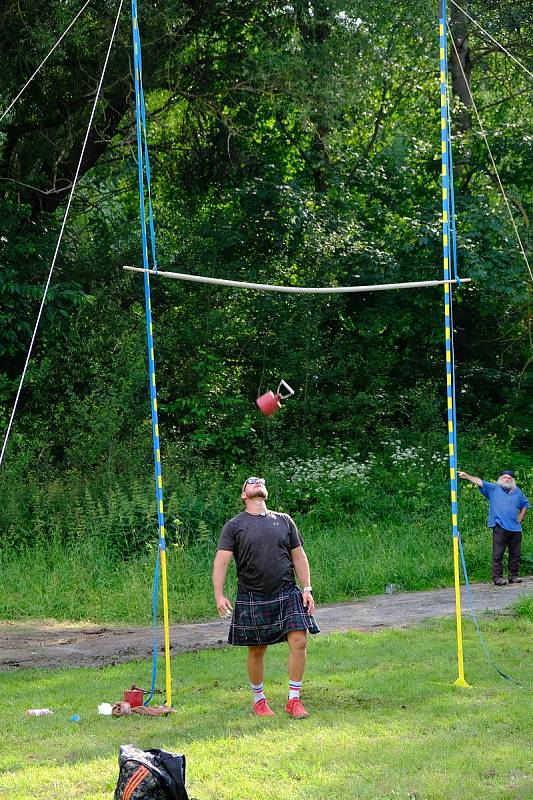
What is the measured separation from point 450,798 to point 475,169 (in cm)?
1839

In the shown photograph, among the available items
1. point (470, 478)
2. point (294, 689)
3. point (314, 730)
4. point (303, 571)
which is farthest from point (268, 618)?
point (470, 478)

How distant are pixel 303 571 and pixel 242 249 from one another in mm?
14013

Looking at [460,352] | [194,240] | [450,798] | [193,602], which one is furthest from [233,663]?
[460,352]

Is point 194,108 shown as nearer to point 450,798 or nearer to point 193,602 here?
point 193,602

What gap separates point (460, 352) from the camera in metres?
23.7

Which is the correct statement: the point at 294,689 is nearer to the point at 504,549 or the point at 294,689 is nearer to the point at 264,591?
the point at 264,591

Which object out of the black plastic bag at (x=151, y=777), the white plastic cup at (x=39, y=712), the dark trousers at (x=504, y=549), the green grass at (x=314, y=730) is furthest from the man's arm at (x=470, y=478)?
the black plastic bag at (x=151, y=777)

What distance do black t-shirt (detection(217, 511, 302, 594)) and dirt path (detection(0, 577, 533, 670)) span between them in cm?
314

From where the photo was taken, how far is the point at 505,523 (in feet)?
46.4

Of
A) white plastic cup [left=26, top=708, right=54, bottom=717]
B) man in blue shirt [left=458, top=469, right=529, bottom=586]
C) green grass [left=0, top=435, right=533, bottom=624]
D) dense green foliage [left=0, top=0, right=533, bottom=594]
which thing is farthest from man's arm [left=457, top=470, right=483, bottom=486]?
white plastic cup [left=26, top=708, right=54, bottom=717]

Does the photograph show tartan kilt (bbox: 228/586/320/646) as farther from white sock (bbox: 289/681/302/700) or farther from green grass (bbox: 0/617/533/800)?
green grass (bbox: 0/617/533/800)

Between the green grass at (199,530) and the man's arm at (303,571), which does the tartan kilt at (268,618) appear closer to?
the man's arm at (303,571)

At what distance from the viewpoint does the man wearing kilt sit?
764 cm

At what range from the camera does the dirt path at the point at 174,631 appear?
10.7 metres
